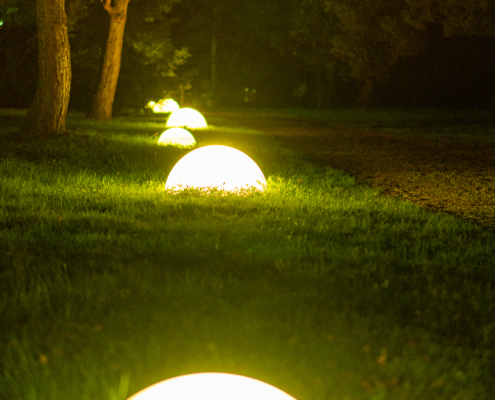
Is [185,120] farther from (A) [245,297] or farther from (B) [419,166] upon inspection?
(A) [245,297]

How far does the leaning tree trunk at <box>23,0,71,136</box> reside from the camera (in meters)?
13.8

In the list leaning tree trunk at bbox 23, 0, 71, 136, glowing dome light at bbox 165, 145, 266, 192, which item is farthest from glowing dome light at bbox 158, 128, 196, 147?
glowing dome light at bbox 165, 145, 266, 192

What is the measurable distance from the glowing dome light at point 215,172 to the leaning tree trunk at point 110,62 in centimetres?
1416

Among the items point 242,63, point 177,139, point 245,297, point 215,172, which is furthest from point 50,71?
point 242,63

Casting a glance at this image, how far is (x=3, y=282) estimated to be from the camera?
4.17 meters

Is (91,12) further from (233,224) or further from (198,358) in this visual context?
(198,358)

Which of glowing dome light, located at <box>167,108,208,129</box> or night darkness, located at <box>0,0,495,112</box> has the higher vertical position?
night darkness, located at <box>0,0,495,112</box>

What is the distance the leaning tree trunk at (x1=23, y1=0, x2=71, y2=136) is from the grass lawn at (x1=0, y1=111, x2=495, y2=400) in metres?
7.32

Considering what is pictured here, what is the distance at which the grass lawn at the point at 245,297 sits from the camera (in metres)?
2.91

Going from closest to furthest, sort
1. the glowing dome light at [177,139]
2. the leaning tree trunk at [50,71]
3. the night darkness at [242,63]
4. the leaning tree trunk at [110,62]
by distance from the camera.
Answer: the leaning tree trunk at [50,71], the glowing dome light at [177,139], the leaning tree trunk at [110,62], the night darkness at [242,63]

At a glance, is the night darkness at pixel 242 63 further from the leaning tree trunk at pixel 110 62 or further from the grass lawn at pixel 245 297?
the grass lawn at pixel 245 297

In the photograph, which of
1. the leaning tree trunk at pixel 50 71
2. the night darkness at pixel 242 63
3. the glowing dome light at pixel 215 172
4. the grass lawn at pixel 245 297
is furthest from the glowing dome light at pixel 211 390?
the night darkness at pixel 242 63

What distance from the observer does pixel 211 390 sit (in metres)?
2.32

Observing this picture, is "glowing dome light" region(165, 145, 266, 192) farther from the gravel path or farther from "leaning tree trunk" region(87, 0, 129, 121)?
"leaning tree trunk" region(87, 0, 129, 121)
